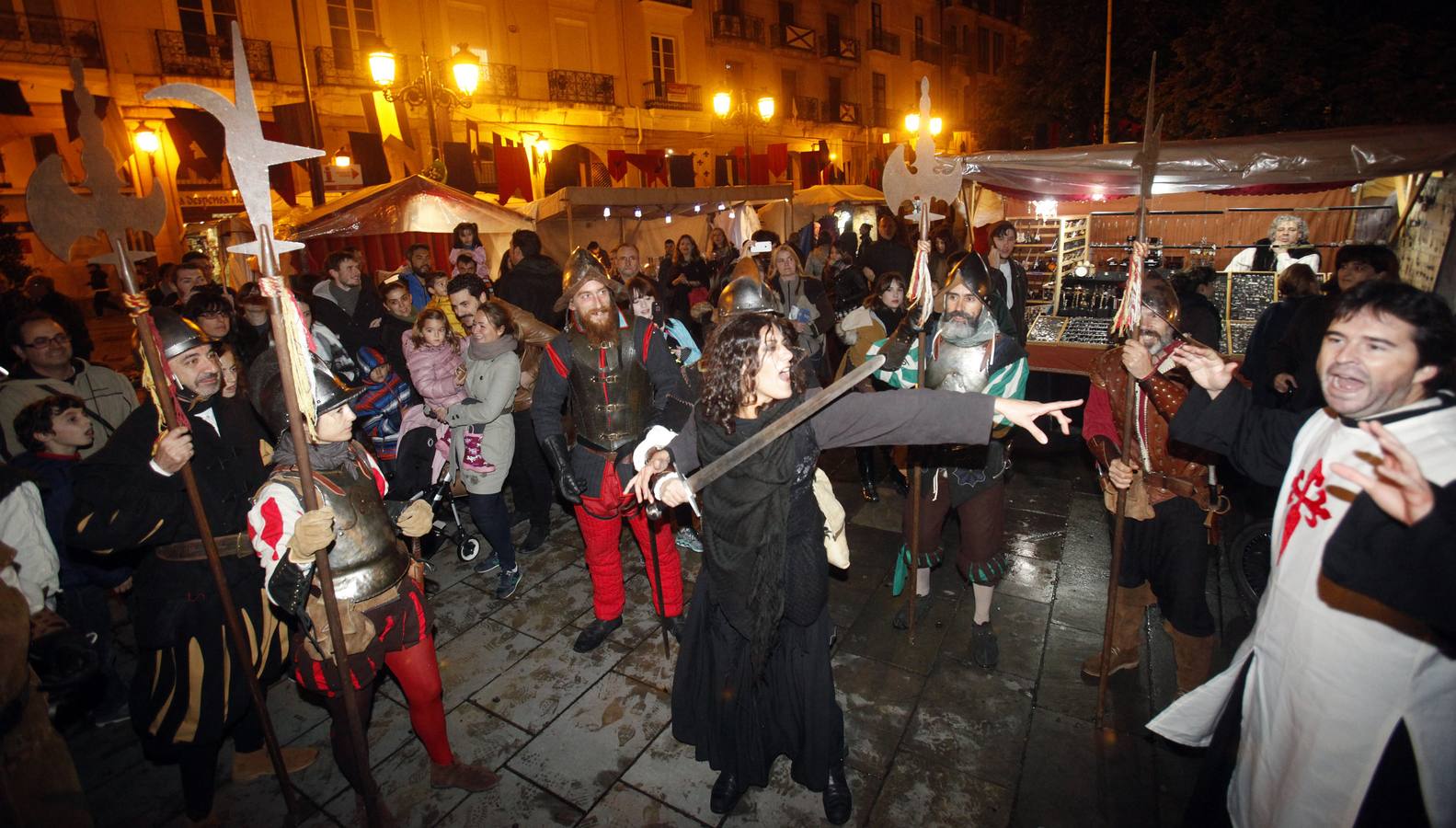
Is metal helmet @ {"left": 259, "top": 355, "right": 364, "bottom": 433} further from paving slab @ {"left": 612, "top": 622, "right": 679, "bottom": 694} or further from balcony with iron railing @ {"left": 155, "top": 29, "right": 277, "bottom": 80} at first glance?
balcony with iron railing @ {"left": 155, "top": 29, "right": 277, "bottom": 80}

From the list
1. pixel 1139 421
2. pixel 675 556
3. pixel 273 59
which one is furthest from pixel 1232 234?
pixel 273 59

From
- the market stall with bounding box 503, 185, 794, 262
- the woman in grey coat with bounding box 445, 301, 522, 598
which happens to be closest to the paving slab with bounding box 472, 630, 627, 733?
the woman in grey coat with bounding box 445, 301, 522, 598

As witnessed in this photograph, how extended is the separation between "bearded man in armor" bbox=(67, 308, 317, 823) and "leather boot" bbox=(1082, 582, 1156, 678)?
432 centimetres

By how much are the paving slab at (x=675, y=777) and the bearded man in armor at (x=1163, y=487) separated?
2.12m

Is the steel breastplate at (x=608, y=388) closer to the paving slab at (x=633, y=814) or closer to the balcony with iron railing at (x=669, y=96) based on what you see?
the paving slab at (x=633, y=814)

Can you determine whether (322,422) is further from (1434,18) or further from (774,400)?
(1434,18)

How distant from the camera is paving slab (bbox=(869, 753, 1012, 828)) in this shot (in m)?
2.89

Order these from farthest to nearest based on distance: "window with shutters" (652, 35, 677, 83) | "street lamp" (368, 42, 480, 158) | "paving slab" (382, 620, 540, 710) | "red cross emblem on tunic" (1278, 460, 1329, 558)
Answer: "window with shutters" (652, 35, 677, 83) → "street lamp" (368, 42, 480, 158) → "paving slab" (382, 620, 540, 710) → "red cross emblem on tunic" (1278, 460, 1329, 558)

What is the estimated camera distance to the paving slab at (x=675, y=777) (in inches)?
120

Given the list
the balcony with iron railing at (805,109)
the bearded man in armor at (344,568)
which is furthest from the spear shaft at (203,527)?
the balcony with iron railing at (805,109)

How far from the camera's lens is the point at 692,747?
11.1ft

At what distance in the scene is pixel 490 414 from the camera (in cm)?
478

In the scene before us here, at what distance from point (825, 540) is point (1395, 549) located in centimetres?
180

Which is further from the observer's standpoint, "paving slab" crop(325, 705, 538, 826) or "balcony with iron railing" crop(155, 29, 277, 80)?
"balcony with iron railing" crop(155, 29, 277, 80)
